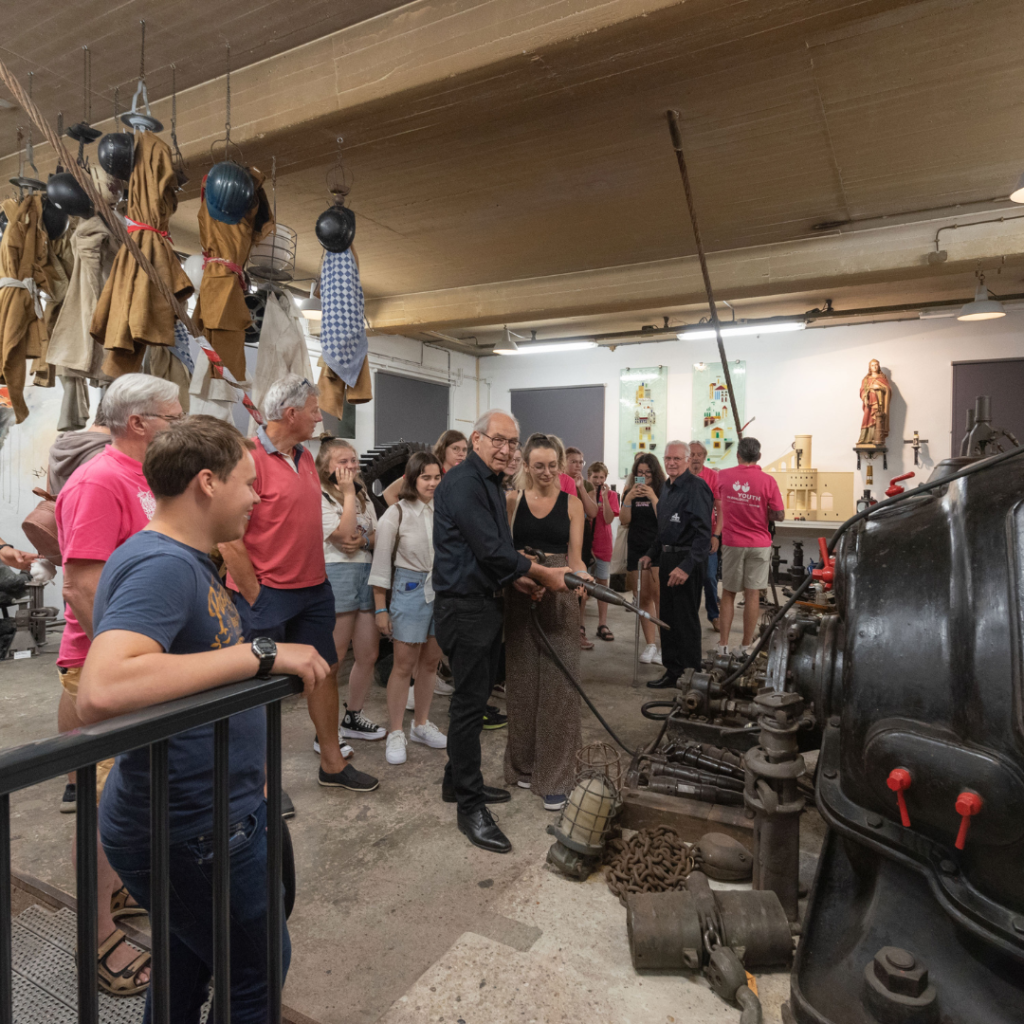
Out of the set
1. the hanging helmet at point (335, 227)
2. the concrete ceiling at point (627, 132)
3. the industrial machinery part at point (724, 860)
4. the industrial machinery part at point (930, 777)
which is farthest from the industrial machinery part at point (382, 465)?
the industrial machinery part at point (930, 777)

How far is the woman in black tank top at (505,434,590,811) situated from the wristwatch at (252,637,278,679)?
195 centimetres

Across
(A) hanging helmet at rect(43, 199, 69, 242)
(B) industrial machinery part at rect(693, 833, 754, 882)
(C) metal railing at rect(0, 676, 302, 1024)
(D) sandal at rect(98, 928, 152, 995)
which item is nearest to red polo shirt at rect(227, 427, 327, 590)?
(D) sandal at rect(98, 928, 152, 995)

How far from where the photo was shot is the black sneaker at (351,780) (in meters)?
3.25

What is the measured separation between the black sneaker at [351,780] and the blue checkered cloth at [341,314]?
6.58 ft

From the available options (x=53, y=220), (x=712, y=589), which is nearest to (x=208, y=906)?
(x=53, y=220)

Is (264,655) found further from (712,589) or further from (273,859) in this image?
(712,589)

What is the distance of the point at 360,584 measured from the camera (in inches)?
Answer: 154

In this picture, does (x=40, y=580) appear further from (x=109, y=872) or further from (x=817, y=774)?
(x=817, y=774)

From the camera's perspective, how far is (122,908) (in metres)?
2.29

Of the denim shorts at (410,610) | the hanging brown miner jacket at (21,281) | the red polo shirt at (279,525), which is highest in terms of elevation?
the hanging brown miner jacket at (21,281)

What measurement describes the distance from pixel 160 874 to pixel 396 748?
2.61 metres

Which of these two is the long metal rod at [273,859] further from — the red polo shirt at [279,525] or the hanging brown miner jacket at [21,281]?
the hanging brown miner jacket at [21,281]

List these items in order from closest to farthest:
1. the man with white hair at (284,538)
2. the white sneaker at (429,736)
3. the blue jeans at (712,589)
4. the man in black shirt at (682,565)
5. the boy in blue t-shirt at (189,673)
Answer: the boy in blue t-shirt at (189,673)
the man with white hair at (284,538)
the white sneaker at (429,736)
the man in black shirt at (682,565)
the blue jeans at (712,589)

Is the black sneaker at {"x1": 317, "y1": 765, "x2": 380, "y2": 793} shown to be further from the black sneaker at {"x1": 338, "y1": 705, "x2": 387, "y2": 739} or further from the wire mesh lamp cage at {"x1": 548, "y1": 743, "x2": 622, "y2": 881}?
the wire mesh lamp cage at {"x1": 548, "y1": 743, "x2": 622, "y2": 881}
